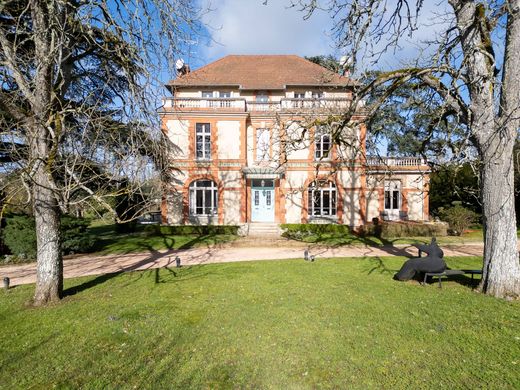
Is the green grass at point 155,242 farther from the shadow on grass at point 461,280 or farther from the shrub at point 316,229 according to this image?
the shadow on grass at point 461,280

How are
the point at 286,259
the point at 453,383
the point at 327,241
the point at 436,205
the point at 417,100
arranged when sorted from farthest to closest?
1. the point at 436,205
2. the point at 327,241
3. the point at 286,259
4. the point at 417,100
5. the point at 453,383

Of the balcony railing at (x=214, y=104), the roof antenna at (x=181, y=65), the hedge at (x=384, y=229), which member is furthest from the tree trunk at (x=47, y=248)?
the balcony railing at (x=214, y=104)

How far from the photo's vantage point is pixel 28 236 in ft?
35.8

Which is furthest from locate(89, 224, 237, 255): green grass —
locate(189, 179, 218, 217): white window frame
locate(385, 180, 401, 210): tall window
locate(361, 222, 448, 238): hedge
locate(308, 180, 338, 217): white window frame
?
locate(385, 180, 401, 210): tall window

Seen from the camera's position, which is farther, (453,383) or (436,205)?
(436,205)

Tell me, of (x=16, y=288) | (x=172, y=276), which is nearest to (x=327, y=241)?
(x=172, y=276)

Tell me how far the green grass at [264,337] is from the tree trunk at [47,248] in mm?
366

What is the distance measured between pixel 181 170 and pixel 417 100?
13.6 metres

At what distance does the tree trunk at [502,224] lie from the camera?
5.68 meters

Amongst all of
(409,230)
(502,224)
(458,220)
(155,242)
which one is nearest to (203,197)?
(155,242)

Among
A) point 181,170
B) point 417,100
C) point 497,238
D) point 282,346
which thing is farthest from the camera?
point 181,170

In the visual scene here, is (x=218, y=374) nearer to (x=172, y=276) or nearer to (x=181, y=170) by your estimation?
(x=172, y=276)

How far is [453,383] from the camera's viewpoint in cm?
316

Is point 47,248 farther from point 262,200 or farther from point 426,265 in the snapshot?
point 262,200
